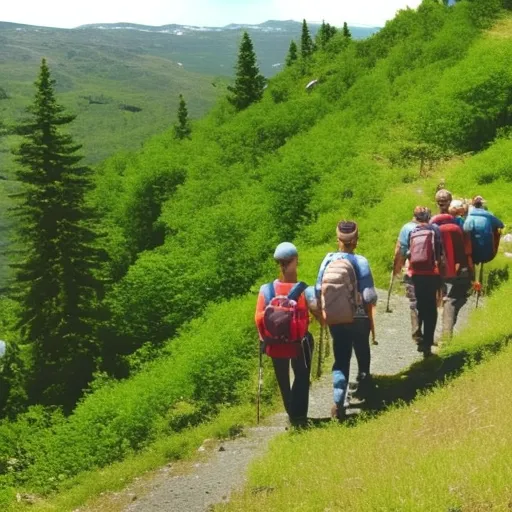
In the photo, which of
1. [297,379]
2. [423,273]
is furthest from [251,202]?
A: [297,379]

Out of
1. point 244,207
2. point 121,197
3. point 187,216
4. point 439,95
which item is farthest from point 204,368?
point 121,197

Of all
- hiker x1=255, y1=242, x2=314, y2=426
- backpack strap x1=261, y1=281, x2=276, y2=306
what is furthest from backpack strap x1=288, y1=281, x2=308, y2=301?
backpack strap x1=261, y1=281, x2=276, y2=306

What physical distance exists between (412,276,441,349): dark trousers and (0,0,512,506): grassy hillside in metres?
0.75

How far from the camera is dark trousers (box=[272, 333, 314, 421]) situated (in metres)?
8.45

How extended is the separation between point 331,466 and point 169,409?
26.1ft

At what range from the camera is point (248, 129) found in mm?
59688

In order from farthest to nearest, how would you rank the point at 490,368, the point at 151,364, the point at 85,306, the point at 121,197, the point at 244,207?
the point at 121,197
the point at 244,207
the point at 85,306
the point at 151,364
the point at 490,368

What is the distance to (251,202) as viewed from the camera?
122 feet

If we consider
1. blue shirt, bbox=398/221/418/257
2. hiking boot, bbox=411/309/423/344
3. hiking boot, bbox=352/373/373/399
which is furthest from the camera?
hiking boot, bbox=411/309/423/344

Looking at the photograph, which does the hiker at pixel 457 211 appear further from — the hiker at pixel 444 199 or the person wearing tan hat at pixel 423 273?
the person wearing tan hat at pixel 423 273

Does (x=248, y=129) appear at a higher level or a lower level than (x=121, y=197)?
higher

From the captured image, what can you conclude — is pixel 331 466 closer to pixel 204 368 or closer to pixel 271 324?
pixel 271 324

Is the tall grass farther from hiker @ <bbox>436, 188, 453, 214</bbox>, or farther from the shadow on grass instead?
hiker @ <bbox>436, 188, 453, 214</bbox>

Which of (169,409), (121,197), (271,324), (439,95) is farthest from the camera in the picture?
(121,197)
